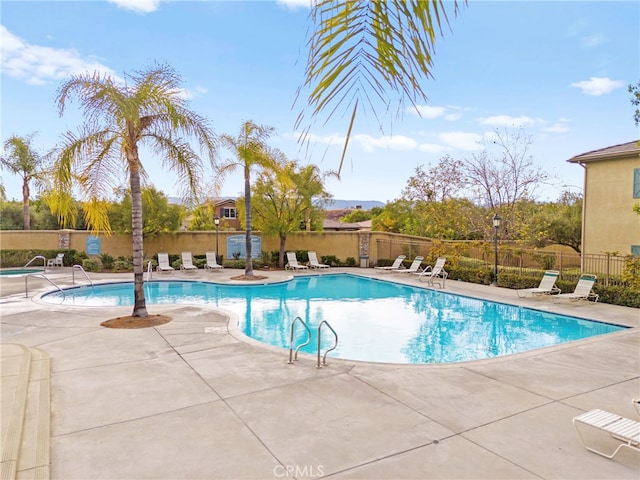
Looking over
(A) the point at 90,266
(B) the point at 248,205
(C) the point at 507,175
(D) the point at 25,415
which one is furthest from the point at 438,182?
(D) the point at 25,415

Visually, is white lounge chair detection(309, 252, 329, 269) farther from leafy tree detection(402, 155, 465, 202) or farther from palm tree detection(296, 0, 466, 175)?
palm tree detection(296, 0, 466, 175)

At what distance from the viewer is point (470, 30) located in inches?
62.0

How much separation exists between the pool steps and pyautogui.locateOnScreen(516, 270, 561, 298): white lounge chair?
13026mm

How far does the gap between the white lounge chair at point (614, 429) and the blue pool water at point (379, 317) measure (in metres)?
4.05

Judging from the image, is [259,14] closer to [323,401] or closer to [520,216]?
[323,401]

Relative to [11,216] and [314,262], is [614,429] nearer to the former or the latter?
[314,262]

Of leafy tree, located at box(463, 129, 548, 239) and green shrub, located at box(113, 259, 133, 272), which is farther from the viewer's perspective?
leafy tree, located at box(463, 129, 548, 239)

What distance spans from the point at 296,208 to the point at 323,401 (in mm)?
16532

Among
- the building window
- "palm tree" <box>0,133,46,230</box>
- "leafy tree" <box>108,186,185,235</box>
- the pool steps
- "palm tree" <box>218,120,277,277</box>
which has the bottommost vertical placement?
the pool steps

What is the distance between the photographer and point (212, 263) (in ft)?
69.2

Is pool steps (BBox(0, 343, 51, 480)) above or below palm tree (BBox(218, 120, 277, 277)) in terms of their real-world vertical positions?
below

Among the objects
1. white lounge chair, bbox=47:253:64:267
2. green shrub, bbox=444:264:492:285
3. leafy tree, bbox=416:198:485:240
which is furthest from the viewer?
leafy tree, bbox=416:198:485:240

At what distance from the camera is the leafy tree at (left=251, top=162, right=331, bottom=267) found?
20.5 metres

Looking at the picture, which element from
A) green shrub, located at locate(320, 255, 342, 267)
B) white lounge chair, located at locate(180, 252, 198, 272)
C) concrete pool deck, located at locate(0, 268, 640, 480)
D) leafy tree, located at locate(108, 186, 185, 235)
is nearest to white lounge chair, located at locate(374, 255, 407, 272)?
green shrub, located at locate(320, 255, 342, 267)
